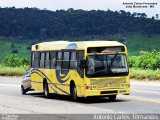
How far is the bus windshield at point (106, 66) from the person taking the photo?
24078mm

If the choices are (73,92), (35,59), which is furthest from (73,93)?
(35,59)

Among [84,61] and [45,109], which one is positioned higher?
[84,61]

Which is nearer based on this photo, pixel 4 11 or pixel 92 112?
pixel 92 112

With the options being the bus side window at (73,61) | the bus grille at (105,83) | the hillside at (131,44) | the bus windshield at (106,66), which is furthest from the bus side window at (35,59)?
the hillside at (131,44)

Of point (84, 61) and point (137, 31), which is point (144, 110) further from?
point (137, 31)

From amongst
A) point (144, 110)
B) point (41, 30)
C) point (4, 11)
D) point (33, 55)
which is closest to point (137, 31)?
point (41, 30)

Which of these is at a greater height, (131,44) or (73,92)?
(73,92)

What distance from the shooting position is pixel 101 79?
24016mm

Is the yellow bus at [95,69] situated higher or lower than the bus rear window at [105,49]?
lower

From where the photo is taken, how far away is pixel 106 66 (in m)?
24.2

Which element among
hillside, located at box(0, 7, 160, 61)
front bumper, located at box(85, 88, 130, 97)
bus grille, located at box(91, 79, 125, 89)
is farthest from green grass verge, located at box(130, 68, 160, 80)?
hillside, located at box(0, 7, 160, 61)

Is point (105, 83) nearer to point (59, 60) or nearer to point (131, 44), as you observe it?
point (59, 60)

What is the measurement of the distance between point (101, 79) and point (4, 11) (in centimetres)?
15149

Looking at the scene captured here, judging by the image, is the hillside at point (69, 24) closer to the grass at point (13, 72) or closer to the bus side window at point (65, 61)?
the grass at point (13, 72)
